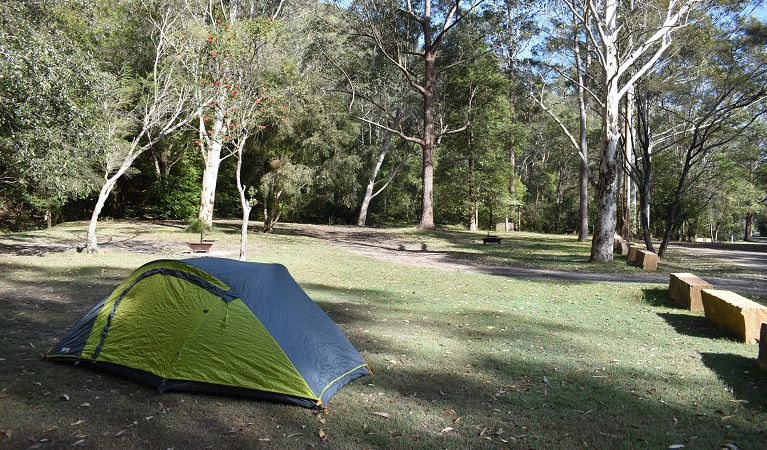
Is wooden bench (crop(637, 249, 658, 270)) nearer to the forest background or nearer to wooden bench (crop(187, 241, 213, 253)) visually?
the forest background

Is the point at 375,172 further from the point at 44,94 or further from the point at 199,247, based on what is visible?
the point at 44,94

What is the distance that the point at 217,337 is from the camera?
5.11 m

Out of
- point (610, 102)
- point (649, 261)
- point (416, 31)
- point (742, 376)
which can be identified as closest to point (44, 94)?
point (742, 376)

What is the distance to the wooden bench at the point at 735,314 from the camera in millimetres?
7234

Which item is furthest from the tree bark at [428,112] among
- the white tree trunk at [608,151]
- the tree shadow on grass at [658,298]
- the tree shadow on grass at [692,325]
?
the tree shadow on grass at [692,325]

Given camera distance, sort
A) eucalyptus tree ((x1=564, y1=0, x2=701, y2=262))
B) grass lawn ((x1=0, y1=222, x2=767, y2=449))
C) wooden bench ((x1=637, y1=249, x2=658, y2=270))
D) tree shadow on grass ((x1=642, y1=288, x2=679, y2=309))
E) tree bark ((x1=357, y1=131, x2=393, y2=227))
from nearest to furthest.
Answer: grass lawn ((x1=0, y1=222, x2=767, y2=449)), tree shadow on grass ((x1=642, y1=288, x2=679, y2=309)), wooden bench ((x1=637, y1=249, x2=658, y2=270)), eucalyptus tree ((x1=564, y1=0, x2=701, y2=262)), tree bark ((x1=357, y1=131, x2=393, y2=227))

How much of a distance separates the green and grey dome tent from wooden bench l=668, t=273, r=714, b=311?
712cm

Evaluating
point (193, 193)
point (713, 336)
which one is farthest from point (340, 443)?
point (193, 193)

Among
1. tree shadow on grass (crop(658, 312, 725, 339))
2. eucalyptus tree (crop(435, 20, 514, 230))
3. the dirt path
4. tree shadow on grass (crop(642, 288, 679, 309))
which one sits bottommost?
tree shadow on grass (crop(658, 312, 725, 339))

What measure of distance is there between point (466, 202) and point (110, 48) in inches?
829

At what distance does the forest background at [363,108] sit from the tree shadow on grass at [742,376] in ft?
36.7

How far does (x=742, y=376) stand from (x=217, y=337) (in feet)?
18.9

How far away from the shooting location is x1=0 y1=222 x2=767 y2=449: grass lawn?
4234 millimetres

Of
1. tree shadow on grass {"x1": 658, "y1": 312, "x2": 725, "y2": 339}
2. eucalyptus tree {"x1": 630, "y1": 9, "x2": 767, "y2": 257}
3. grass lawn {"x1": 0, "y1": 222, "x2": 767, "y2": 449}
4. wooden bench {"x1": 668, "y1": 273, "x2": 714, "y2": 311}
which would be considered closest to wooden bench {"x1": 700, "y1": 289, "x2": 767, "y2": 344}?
tree shadow on grass {"x1": 658, "y1": 312, "x2": 725, "y2": 339}
